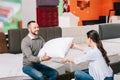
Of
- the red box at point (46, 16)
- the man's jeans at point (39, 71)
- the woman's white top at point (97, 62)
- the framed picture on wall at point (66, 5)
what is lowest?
the man's jeans at point (39, 71)

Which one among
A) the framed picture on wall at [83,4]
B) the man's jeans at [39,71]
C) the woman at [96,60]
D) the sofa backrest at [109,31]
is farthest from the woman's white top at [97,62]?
the framed picture on wall at [83,4]

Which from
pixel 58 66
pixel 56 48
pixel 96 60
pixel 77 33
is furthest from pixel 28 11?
pixel 96 60

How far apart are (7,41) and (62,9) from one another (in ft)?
15.2

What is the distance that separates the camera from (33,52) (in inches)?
143

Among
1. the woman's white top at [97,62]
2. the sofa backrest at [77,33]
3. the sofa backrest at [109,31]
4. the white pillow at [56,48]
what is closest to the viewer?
the woman's white top at [97,62]

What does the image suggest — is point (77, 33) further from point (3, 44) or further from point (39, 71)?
point (39, 71)

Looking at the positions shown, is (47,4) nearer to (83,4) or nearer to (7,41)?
(7,41)

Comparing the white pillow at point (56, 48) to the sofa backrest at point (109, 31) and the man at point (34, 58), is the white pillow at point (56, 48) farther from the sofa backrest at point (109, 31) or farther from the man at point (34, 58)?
the sofa backrest at point (109, 31)

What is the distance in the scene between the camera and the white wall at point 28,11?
17.7ft

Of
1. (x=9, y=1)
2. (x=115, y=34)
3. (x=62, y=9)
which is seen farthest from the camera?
(x=62, y=9)

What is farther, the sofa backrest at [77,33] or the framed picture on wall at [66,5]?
the framed picture on wall at [66,5]

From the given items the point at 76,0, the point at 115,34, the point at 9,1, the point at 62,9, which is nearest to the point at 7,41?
the point at 9,1

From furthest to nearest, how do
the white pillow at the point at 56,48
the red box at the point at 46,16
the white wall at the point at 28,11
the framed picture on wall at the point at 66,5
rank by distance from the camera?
the framed picture on wall at the point at 66,5, the red box at the point at 46,16, the white wall at the point at 28,11, the white pillow at the point at 56,48

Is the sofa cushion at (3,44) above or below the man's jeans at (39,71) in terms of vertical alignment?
above
